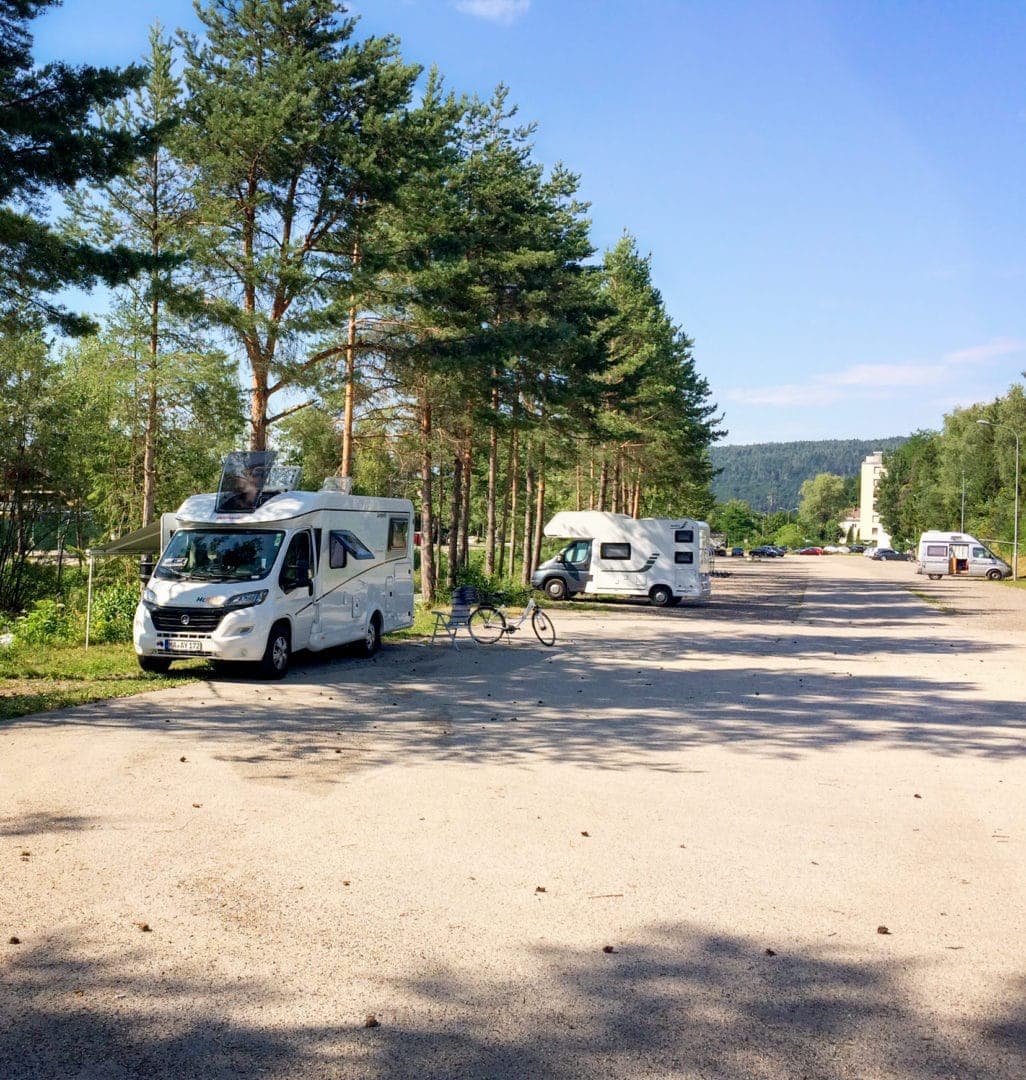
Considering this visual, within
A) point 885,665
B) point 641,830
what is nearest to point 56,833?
point 641,830

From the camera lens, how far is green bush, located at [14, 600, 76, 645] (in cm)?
1648

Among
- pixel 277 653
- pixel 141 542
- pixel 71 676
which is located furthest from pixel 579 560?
pixel 71 676

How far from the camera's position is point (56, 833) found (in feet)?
21.4

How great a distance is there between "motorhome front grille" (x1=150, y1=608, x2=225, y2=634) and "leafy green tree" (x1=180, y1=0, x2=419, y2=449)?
554 cm

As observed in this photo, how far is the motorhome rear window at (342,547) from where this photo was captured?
15.8 m

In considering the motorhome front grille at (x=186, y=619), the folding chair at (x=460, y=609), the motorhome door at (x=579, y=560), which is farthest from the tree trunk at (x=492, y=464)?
the motorhome front grille at (x=186, y=619)

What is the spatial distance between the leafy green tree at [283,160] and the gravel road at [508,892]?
834 cm

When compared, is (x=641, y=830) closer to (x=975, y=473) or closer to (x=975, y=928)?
(x=975, y=928)

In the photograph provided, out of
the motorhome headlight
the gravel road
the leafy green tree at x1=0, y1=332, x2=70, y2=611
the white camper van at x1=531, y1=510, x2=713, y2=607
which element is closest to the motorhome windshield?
the motorhome headlight

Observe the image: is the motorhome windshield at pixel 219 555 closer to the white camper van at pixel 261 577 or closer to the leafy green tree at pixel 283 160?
the white camper van at pixel 261 577

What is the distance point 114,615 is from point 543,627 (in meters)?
7.77

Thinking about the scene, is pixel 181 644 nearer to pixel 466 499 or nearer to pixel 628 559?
pixel 466 499

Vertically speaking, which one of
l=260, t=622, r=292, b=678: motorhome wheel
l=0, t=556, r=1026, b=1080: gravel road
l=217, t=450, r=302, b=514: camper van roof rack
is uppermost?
l=217, t=450, r=302, b=514: camper van roof rack

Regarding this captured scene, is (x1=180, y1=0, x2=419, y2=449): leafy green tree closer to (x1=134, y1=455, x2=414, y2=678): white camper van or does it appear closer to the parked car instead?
(x1=134, y1=455, x2=414, y2=678): white camper van
